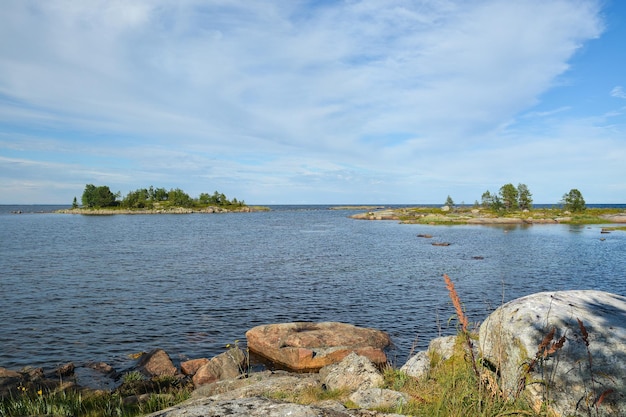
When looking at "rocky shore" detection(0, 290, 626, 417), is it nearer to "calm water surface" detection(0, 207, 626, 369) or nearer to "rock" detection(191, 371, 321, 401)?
"rock" detection(191, 371, 321, 401)

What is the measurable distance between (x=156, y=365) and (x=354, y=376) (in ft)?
33.4

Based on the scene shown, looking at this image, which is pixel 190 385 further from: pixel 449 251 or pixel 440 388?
pixel 449 251

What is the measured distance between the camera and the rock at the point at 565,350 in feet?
20.7

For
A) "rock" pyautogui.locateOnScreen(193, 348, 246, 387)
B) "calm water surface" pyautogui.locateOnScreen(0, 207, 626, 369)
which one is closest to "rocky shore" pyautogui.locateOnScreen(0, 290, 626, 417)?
"calm water surface" pyautogui.locateOnScreen(0, 207, 626, 369)

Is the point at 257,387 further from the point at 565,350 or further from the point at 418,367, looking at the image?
the point at 565,350

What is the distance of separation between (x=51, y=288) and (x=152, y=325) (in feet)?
45.8

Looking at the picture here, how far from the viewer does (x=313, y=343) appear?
17984 mm

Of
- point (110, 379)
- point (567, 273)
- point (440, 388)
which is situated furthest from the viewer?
point (567, 273)

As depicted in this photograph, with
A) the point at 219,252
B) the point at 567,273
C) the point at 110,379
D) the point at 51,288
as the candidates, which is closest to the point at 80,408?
the point at 110,379

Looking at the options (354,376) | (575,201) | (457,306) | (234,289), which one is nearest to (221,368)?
(354,376)

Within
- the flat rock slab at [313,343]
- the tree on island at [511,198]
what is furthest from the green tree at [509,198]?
the flat rock slab at [313,343]

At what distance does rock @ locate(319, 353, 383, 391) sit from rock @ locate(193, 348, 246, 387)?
249 inches

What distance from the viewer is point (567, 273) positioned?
36875 millimetres

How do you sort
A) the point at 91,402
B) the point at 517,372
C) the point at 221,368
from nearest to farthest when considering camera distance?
the point at 517,372
the point at 91,402
the point at 221,368
